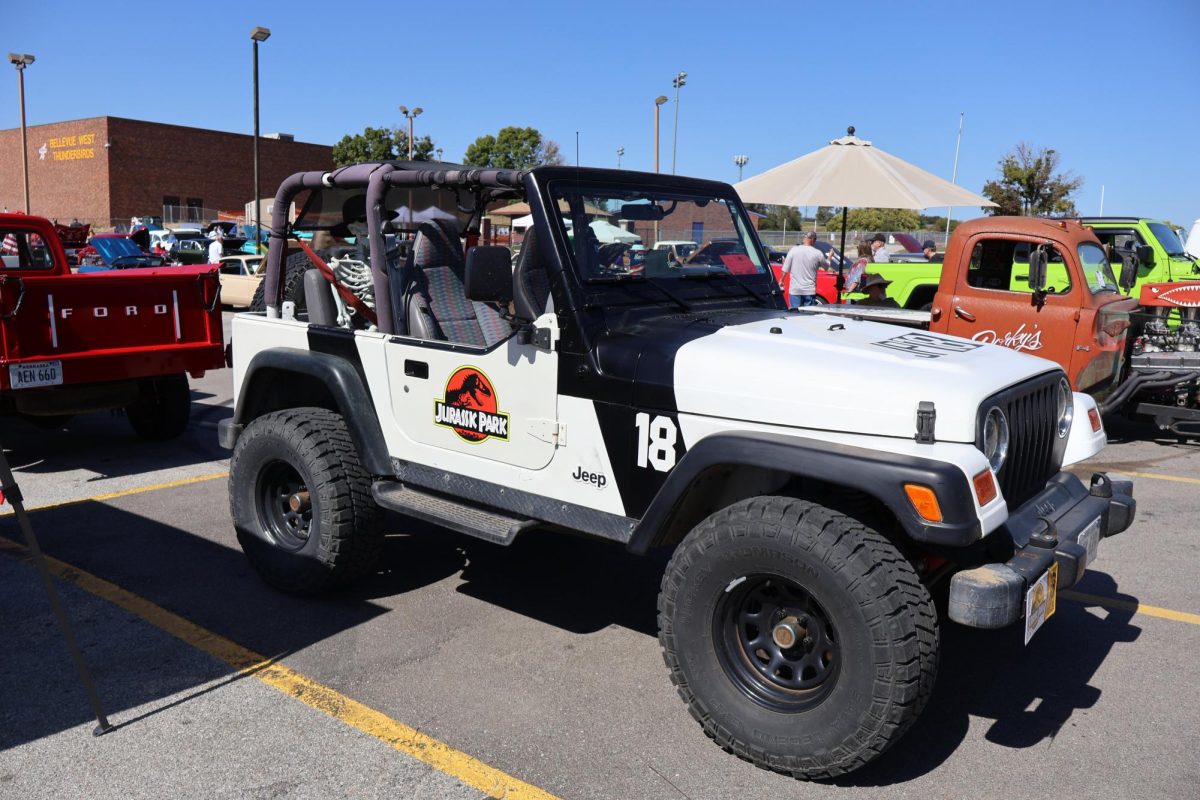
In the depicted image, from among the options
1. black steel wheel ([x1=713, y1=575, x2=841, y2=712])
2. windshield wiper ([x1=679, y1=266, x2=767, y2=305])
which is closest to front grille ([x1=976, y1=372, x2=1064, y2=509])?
black steel wheel ([x1=713, y1=575, x2=841, y2=712])

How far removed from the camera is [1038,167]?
1129 inches

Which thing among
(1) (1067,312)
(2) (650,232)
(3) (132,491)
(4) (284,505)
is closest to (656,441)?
(2) (650,232)

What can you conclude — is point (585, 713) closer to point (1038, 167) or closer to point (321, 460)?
point (321, 460)

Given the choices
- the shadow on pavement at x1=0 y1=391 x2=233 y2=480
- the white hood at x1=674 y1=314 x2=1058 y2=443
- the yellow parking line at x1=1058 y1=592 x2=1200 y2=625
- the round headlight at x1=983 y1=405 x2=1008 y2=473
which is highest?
the white hood at x1=674 y1=314 x2=1058 y2=443

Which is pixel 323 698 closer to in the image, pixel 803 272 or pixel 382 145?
pixel 803 272

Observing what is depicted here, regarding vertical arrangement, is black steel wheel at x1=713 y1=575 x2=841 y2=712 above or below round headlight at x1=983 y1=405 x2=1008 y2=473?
below

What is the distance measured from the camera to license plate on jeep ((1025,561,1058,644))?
298 cm

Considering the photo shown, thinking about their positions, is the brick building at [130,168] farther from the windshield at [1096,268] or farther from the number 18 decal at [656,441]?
the number 18 decal at [656,441]

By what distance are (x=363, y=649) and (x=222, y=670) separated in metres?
0.57

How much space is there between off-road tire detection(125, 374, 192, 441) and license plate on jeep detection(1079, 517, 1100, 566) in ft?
23.0

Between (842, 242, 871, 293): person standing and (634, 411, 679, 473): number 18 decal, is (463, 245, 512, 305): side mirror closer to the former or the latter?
(634, 411, 679, 473): number 18 decal

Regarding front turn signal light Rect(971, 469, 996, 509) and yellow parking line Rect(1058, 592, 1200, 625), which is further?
yellow parking line Rect(1058, 592, 1200, 625)

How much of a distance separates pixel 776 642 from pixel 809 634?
0.11 meters

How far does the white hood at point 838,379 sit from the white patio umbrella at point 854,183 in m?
6.93
